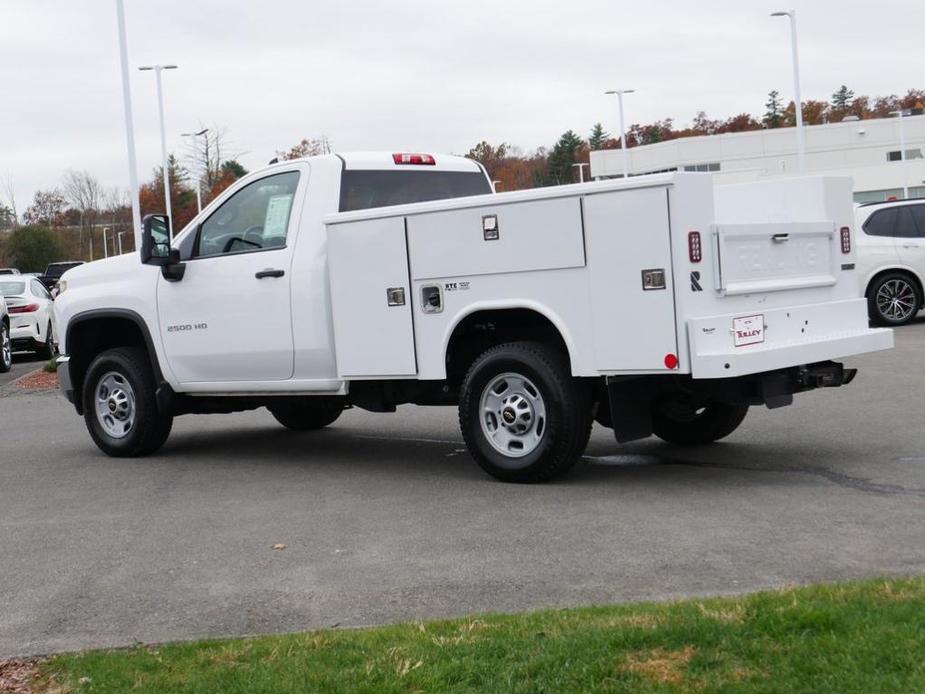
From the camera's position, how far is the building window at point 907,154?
7819cm

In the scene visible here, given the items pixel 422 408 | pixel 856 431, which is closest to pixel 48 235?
pixel 422 408

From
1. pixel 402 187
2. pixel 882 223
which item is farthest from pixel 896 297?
pixel 402 187

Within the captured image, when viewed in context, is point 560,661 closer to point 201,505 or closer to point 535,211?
point 535,211

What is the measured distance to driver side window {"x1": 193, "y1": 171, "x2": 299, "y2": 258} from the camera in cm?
938

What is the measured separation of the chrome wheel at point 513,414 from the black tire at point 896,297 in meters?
11.7

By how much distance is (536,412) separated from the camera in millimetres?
7984

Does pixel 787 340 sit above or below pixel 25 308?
below

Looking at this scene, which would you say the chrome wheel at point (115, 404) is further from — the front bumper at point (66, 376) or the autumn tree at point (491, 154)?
the autumn tree at point (491, 154)

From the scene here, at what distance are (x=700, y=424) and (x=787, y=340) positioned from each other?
1.72 m

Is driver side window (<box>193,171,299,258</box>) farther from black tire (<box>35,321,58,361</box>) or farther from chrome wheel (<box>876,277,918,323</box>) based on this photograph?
black tire (<box>35,321,58,361</box>)

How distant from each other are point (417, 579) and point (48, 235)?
69920 mm

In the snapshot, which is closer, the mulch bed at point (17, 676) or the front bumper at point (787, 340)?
the mulch bed at point (17, 676)

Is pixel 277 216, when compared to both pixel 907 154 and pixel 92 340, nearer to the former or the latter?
pixel 92 340

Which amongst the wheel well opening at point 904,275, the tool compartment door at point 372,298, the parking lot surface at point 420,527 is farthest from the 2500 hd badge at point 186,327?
the wheel well opening at point 904,275
